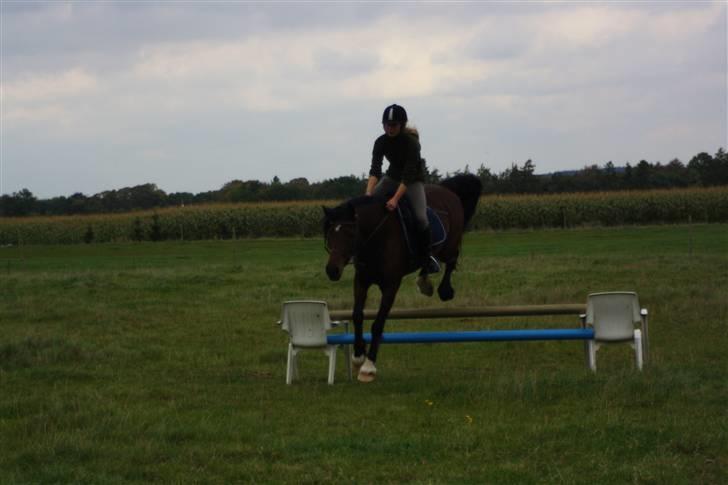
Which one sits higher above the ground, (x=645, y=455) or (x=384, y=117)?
(x=384, y=117)

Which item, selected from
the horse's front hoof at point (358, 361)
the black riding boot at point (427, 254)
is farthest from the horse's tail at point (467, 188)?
the horse's front hoof at point (358, 361)

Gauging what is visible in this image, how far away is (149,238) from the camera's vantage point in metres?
63.0

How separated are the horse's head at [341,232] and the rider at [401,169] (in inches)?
22.5

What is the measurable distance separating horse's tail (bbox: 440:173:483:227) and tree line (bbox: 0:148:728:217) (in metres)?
47.8

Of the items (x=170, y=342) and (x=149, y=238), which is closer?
(x=170, y=342)

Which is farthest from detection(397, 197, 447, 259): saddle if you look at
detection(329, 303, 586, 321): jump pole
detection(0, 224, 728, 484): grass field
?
detection(0, 224, 728, 484): grass field

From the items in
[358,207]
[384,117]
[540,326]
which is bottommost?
[540,326]

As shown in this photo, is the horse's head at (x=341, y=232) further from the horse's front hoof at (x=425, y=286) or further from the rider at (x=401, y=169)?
the horse's front hoof at (x=425, y=286)

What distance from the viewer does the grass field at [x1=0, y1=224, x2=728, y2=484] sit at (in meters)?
6.64

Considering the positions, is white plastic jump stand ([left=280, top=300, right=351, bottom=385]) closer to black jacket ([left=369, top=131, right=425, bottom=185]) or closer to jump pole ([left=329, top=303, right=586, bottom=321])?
jump pole ([left=329, top=303, right=586, bottom=321])

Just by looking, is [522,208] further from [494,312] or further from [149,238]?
[494,312]

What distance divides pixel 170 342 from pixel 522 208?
48005mm

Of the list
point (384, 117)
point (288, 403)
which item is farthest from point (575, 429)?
point (384, 117)

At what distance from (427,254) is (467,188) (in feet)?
6.69
